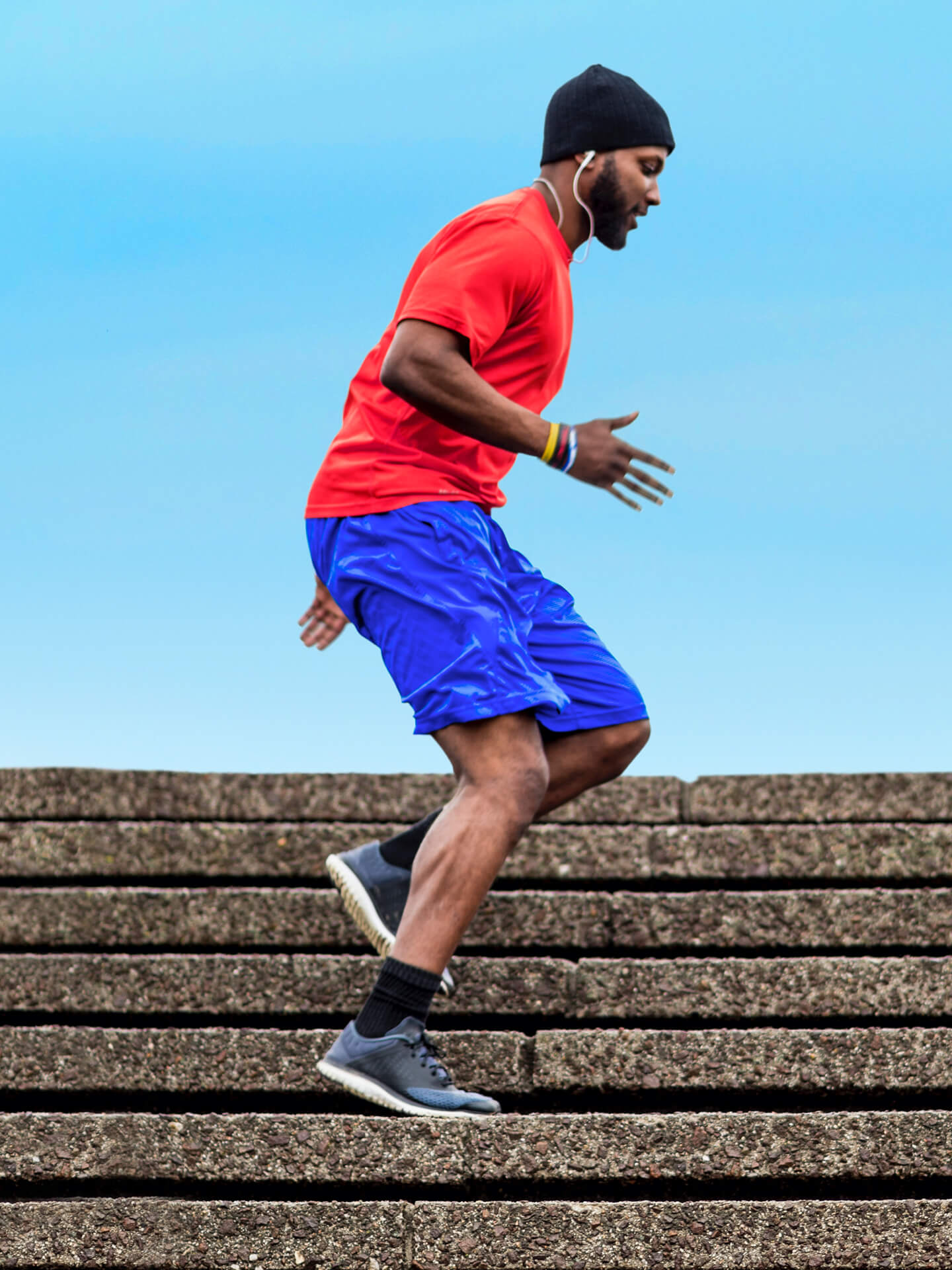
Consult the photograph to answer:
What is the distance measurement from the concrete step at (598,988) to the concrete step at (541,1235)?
64 cm

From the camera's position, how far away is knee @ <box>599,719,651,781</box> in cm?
339

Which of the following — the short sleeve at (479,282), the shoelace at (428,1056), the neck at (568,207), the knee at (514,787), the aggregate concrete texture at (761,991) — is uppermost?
the neck at (568,207)

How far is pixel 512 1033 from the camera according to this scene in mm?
3547

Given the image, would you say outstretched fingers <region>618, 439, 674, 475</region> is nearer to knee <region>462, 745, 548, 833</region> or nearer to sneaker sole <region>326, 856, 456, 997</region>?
knee <region>462, 745, 548, 833</region>

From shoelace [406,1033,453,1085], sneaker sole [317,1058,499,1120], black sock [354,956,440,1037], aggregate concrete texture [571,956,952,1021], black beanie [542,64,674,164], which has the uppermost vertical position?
black beanie [542,64,674,164]

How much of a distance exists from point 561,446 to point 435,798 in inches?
55.7

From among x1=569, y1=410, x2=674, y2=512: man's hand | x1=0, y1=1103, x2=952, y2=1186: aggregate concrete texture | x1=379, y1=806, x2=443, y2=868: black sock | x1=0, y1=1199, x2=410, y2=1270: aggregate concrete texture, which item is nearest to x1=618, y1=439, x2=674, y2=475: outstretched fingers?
x1=569, y1=410, x2=674, y2=512: man's hand

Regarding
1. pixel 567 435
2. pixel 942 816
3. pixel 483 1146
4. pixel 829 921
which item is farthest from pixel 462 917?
pixel 942 816

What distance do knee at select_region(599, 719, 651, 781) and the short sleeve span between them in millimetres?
931

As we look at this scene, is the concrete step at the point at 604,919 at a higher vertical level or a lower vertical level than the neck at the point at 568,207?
lower

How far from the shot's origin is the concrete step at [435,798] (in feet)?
13.6

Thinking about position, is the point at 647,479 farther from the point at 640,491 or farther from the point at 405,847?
the point at 405,847

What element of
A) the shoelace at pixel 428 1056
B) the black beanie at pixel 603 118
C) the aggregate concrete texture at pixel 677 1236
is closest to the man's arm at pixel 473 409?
the black beanie at pixel 603 118

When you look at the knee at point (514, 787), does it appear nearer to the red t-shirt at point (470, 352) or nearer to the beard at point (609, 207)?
the red t-shirt at point (470, 352)
